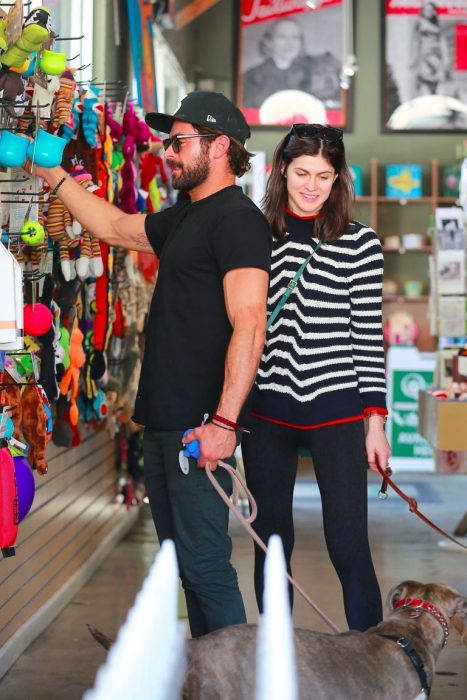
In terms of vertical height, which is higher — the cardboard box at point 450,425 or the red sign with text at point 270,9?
the red sign with text at point 270,9

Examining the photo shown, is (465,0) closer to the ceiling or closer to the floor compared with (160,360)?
closer to the ceiling

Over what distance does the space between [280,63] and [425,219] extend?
7.24ft

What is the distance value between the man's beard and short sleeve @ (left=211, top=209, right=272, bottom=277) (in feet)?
0.57

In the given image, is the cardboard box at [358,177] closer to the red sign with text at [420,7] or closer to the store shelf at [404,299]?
the store shelf at [404,299]

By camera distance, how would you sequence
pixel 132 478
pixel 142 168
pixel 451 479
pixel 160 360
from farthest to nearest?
1. pixel 451 479
2. pixel 132 478
3. pixel 142 168
4. pixel 160 360

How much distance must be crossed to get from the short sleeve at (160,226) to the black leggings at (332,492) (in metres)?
0.52

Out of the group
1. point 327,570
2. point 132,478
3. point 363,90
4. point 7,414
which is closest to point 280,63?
point 363,90

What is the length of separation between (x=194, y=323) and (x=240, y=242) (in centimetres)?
23

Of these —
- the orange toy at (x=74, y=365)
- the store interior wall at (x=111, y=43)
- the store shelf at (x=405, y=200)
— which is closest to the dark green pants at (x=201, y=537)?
the orange toy at (x=74, y=365)

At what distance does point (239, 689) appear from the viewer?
2.29 metres

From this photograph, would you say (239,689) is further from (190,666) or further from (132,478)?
(132,478)

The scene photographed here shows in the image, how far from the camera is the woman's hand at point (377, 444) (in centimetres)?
305

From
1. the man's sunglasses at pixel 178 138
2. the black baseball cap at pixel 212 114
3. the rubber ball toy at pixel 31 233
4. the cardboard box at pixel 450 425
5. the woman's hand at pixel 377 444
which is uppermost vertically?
the black baseball cap at pixel 212 114

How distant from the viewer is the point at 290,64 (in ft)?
39.6
